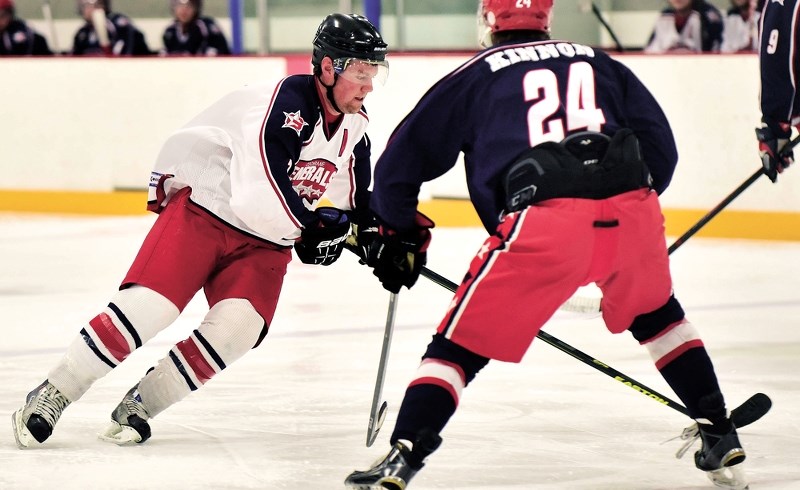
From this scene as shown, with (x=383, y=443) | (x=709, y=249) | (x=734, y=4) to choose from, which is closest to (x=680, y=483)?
(x=383, y=443)

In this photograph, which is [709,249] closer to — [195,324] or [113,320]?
[195,324]

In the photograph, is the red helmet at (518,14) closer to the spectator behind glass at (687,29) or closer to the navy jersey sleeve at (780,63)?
the navy jersey sleeve at (780,63)

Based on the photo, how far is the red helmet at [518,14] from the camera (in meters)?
2.46

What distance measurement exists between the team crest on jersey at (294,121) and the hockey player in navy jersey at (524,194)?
1.75ft

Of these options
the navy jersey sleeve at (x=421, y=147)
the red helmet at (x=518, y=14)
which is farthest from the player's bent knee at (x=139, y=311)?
the red helmet at (x=518, y=14)

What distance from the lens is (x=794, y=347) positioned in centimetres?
408

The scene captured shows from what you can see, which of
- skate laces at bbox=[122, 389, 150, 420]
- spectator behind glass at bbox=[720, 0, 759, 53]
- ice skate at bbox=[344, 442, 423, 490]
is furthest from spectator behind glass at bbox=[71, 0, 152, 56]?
ice skate at bbox=[344, 442, 423, 490]

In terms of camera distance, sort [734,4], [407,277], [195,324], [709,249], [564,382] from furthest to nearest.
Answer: [734,4] < [709,249] < [195,324] < [564,382] < [407,277]

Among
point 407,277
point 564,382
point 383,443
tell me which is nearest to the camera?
point 407,277

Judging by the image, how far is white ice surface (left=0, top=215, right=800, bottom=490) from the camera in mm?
2836

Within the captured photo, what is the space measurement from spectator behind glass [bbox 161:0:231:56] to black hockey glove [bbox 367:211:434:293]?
5.10 meters

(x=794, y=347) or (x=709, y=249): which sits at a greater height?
(x=794, y=347)

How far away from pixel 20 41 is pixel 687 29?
386 centimetres

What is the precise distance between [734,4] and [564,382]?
3302 millimetres
